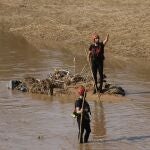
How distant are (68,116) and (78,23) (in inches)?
602

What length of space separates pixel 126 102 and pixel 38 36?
44.0 feet

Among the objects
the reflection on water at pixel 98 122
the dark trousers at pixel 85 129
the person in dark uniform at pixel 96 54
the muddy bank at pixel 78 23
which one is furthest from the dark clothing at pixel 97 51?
the muddy bank at pixel 78 23

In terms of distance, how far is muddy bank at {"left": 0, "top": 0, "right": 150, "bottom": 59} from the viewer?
1083 inches

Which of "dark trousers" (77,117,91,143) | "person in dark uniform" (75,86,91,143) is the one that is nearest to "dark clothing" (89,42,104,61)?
"person in dark uniform" (75,86,91,143)

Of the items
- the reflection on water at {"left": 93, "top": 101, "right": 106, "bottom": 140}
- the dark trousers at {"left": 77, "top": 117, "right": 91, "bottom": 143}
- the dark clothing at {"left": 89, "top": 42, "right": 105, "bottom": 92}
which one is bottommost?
the reflection on water at {"left": 93, "top": 101, "right": 106, "bottom": 140}

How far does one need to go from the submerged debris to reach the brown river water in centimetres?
29

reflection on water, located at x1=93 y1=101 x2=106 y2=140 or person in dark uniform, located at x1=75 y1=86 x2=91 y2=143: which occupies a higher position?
person in dark uniform, located at x1=75 y1=86 x2=91 y2=143

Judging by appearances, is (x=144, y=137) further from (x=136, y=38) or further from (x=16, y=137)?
(x=136, y=38)

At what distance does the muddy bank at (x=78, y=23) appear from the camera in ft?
90.3

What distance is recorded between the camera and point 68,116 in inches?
672

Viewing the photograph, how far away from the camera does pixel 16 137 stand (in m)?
15.3

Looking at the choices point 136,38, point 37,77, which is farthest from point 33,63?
point 136,38

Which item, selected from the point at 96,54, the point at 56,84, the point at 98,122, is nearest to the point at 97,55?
the point at 96,54

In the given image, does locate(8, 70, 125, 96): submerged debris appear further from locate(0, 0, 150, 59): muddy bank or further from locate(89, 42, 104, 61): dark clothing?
locate(0, 0, 150, 59): muddy bank
